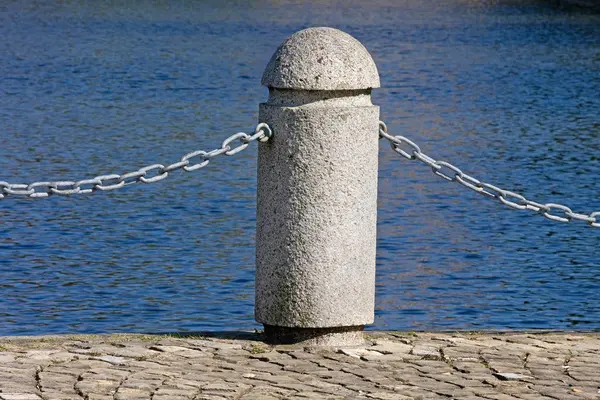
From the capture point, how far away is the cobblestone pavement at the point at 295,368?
20.0 ft

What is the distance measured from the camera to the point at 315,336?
7.00 metres

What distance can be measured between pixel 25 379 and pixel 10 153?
471 inches

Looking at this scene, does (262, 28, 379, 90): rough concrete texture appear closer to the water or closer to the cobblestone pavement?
the cobblestone pavement

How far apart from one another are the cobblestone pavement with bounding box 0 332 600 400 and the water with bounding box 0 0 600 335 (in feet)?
9.76

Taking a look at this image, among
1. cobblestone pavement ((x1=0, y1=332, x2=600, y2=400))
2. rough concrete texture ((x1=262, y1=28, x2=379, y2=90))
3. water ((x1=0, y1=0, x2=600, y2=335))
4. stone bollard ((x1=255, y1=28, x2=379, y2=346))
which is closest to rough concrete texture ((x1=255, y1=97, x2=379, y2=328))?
stone bollard ((x1=255, y1=28, x2=379, y2=346))

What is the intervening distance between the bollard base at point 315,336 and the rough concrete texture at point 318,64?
1.21m

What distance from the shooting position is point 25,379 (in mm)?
6156

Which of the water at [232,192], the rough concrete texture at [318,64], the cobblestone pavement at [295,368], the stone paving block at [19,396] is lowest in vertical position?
the water at [232,192]

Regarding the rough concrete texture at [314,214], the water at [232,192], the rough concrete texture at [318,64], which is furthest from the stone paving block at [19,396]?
the water at [232,192]

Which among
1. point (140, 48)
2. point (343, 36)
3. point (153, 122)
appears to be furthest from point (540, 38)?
point (343, 36)

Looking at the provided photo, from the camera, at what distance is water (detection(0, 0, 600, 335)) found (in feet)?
35.8

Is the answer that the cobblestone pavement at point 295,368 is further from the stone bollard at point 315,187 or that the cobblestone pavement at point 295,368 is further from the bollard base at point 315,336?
the stone bollard at point 315,187

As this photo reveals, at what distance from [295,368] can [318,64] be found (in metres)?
1.49

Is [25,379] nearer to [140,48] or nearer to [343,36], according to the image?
[343,36]
